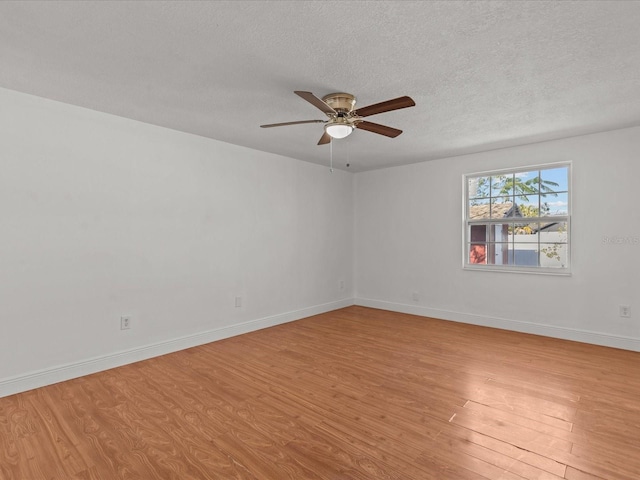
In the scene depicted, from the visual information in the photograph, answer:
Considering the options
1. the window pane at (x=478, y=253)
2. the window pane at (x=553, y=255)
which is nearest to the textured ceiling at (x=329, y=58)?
the window pane at (x=553, y=255)

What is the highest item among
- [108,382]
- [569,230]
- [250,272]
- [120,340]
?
[569,230]

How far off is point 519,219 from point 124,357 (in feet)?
16.1

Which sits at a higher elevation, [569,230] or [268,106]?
[268,106]

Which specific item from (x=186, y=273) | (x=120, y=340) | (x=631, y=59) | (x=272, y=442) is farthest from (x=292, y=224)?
(x=631, y=59)

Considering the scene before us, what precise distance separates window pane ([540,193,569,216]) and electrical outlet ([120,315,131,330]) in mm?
4958

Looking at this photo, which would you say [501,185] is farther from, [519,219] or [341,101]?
[341,101]

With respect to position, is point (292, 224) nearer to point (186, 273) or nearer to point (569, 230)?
point (186, 273)

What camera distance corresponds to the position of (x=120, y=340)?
10.7 feet

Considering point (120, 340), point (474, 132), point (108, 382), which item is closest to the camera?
point (108, 382)

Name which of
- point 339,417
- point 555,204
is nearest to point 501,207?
point 555,204

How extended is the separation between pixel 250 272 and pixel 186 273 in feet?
2.94

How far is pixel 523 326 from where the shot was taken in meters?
4.31

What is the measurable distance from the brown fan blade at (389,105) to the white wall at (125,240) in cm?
228

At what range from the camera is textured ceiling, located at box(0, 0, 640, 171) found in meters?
1.75
